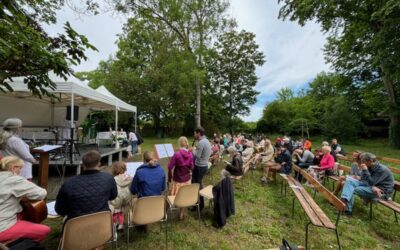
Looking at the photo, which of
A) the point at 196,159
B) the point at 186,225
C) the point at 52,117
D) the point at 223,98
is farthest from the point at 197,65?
the point at 223,98

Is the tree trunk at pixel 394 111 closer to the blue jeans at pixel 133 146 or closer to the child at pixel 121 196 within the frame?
the blue jeans at pixel 133 146

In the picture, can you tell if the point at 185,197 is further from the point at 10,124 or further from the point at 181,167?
the point at 10,124

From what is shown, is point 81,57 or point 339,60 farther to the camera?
point 339,60

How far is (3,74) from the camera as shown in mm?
2471

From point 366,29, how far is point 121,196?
55.9 ft

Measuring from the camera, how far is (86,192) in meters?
2.37

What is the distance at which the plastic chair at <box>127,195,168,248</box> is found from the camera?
2920mm

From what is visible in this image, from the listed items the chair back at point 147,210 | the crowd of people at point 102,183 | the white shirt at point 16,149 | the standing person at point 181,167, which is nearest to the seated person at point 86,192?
the crowd of people at point 102,183

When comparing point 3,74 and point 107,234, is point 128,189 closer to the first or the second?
point 107,234

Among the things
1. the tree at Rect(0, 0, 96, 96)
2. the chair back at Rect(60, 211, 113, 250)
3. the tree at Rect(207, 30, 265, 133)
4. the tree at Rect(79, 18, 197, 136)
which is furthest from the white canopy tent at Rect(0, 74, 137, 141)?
the tree at Rect(207, 30, 265, 133)

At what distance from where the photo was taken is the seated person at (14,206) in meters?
2.16

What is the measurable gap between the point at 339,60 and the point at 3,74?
23.5m

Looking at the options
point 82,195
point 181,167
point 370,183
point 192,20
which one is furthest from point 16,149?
point 192,20

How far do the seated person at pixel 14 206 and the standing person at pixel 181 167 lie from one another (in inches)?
84.0
